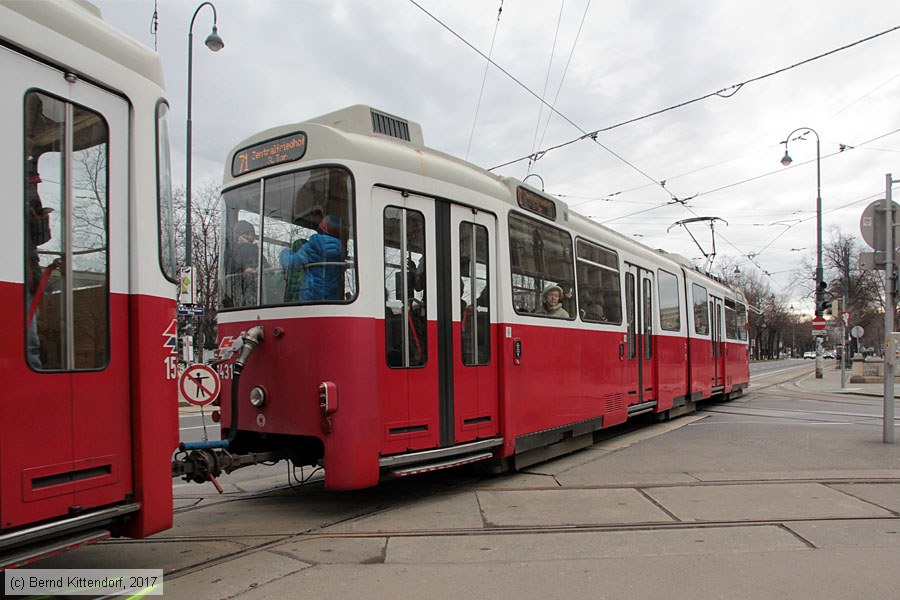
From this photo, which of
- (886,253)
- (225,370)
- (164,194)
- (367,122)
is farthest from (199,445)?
(886,253)

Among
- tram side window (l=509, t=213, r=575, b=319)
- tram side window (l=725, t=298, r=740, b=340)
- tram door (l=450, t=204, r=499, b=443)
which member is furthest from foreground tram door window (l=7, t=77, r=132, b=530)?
tram side window (l=725, t=298, r=740, b=340)

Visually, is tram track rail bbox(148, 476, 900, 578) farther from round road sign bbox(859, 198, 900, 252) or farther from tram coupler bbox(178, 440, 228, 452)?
round road sign bbox(859, 198, 900, 252)

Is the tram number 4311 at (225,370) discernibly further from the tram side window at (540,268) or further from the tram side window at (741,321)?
the tram side window at (741,321)

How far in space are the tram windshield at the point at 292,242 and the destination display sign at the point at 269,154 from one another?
6.6 inches

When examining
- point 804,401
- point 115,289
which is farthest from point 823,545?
point 804,401

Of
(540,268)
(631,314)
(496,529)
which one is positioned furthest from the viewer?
(631,314)

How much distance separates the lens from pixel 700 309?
15.4 m

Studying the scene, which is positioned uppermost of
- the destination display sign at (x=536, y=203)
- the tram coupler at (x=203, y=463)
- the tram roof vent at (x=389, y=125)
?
the tram roof vent at (x=389, y=125)

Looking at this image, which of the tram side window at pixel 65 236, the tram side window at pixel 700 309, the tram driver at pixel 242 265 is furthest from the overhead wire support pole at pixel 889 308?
the tram side window at pixel 65 236

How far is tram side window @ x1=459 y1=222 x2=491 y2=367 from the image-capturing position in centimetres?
663

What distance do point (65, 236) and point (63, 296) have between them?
34 centimetres

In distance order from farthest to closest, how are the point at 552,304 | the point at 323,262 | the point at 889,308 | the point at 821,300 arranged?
the point at 821,300, the point at 889,308, the point at 552,304, the point at 323,262

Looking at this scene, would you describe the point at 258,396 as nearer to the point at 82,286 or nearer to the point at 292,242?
the point at 292,242

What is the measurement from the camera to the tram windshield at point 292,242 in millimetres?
5684
